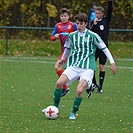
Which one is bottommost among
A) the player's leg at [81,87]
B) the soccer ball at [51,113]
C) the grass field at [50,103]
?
the grass field at [50,103]

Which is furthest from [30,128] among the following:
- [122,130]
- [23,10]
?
[23,10]

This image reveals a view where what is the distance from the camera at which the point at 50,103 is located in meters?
11.2

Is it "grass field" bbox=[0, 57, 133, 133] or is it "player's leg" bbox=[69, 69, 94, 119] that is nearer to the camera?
"grass field" bbox=[0, 57, 133, 133]

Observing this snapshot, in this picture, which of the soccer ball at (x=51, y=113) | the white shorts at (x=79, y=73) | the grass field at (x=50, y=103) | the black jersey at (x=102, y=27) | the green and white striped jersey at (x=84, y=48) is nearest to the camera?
the grass field at (x=50, y=103)

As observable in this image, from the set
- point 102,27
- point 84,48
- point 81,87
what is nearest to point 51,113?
point 81,87

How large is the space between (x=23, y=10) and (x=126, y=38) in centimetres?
504

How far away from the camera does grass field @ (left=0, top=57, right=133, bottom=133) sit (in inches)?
334

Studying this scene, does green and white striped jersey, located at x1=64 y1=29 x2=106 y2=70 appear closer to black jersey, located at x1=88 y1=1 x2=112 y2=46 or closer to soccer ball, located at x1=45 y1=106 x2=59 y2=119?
soccer ball, located at x1=45 y1=106 x2=59 y2=119

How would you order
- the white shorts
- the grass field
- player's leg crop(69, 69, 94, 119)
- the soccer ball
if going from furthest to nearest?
the white shorts < player's leg crop(69, 69, 94, 119) < the soccer ball < the grass field

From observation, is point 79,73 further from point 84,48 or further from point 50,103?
point 50,103

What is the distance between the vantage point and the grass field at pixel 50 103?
850 centimetres

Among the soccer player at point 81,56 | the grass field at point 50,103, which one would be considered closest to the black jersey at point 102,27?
the grass field at point 50,103

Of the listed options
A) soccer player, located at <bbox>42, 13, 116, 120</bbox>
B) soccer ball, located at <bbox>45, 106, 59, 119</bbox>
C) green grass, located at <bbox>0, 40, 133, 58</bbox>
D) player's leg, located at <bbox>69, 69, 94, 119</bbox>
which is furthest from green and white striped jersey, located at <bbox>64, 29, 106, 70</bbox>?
green grass, located at <bbox>0, 40, 133, 58</bbox>

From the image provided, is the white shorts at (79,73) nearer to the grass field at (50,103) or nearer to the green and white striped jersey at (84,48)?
the green and white striped jersey at (84,48)
